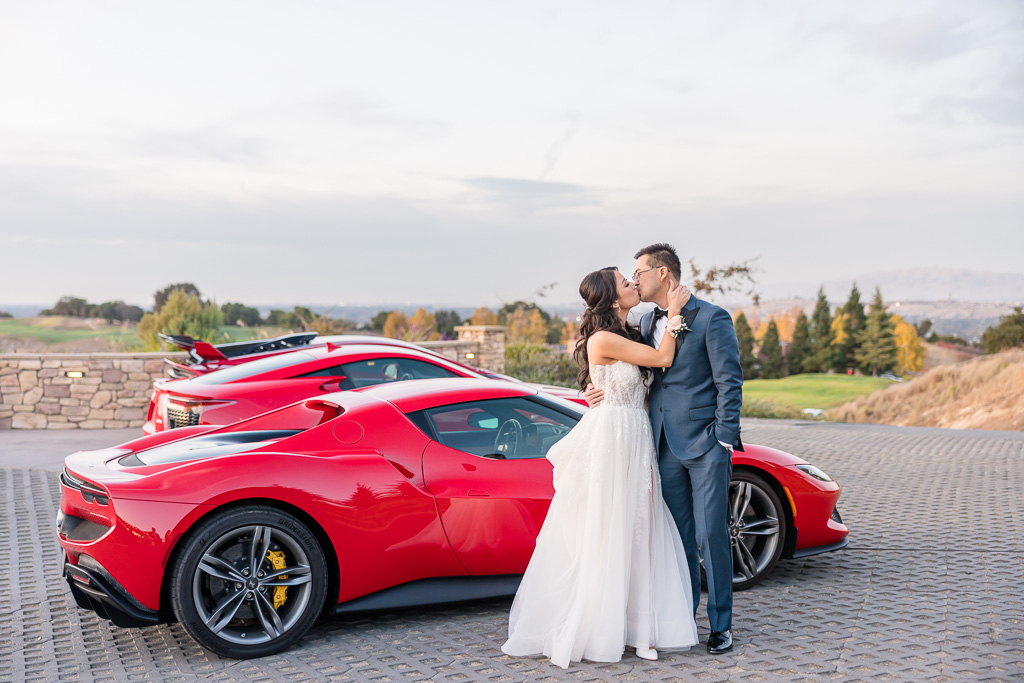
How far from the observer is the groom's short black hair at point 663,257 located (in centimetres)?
432

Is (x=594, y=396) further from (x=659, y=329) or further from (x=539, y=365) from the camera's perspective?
(x=539, y=365)

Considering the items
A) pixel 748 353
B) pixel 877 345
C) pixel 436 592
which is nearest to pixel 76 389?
pixel 436 592

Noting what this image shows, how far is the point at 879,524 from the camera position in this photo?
708 centimetres

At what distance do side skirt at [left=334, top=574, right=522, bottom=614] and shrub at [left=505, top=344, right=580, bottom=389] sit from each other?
14.2 meters

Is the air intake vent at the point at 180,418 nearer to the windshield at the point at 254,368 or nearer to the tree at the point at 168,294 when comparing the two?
the windshield at the point at 254,368

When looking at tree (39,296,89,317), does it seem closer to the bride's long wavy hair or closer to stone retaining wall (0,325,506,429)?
stone retaining wall (0,325,506,429)

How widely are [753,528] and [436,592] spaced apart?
2.03m

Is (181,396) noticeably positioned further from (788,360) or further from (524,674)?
(788,360)

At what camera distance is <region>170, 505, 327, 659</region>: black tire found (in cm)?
394

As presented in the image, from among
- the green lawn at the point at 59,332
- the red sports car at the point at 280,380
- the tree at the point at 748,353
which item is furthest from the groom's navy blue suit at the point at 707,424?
the tree at the point at 748,353

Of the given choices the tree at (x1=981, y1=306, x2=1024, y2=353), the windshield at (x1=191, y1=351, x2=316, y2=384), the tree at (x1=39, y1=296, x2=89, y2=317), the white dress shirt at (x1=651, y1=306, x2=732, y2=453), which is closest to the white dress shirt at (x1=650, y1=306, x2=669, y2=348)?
the white dress shirt at (x1=651, y1=306, x2=732, y2=453)

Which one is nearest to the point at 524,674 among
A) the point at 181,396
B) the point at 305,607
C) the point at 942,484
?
the point at 305,607

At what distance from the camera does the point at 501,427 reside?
15.8ft

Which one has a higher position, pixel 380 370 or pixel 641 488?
pixel 380 370
